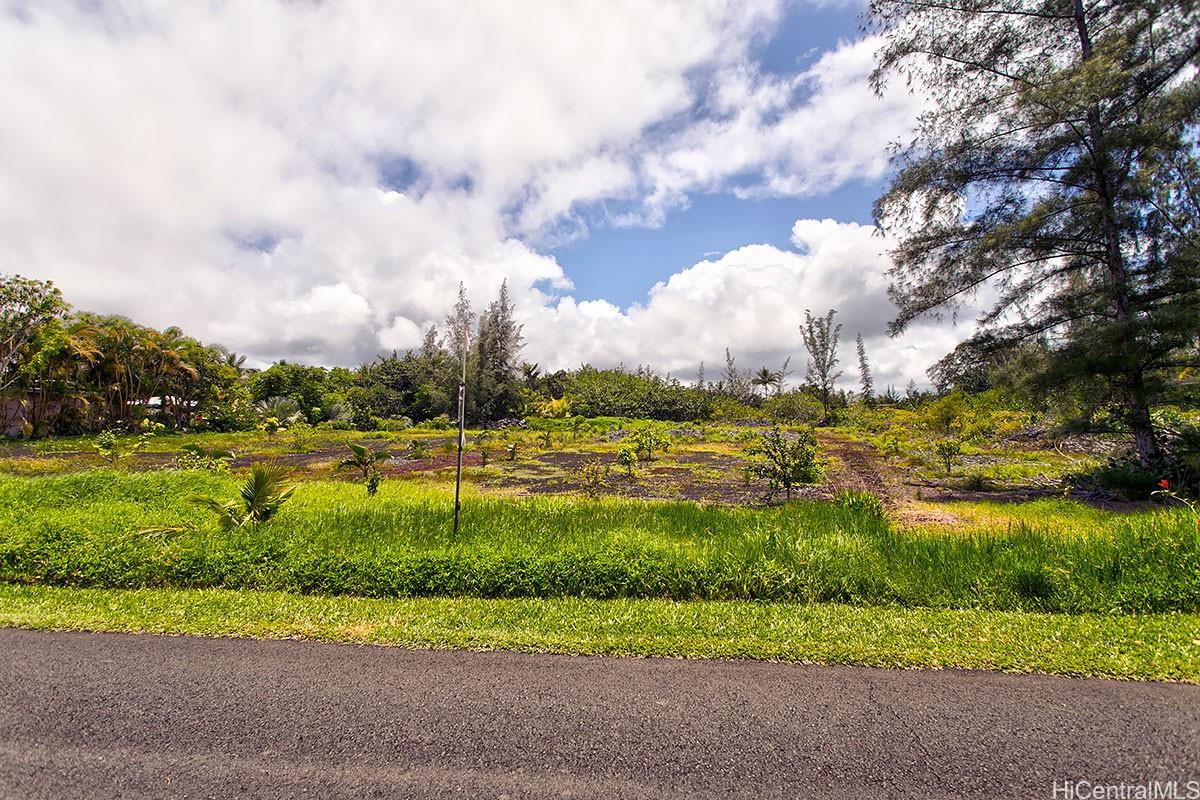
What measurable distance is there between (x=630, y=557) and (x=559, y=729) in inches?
93.1

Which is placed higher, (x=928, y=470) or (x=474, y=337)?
(x=474, y=337)

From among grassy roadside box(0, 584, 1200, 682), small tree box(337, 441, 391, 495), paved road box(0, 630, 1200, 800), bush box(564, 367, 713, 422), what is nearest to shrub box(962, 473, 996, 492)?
grassy roadside box(0, 584, 1200, 682)

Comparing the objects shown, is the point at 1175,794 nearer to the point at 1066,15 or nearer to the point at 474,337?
the point at 1066,15

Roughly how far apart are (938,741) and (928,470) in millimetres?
14073

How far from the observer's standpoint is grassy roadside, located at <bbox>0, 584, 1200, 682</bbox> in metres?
3.32

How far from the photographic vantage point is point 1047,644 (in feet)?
11.3

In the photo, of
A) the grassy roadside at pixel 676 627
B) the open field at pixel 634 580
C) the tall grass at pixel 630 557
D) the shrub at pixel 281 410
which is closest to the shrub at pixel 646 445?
the open field at pixel 634 580

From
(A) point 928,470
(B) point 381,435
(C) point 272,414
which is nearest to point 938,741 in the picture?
(A) point 928,470

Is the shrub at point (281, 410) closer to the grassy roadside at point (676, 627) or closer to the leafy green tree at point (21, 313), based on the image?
the leafy green tree at point (21, 313)

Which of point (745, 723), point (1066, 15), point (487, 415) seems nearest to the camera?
point (745, 723)

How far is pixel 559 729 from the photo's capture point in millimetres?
2646

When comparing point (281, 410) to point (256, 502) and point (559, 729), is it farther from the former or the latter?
point (559, 729)

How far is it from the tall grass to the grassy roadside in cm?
25

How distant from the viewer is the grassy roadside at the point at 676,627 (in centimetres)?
332
